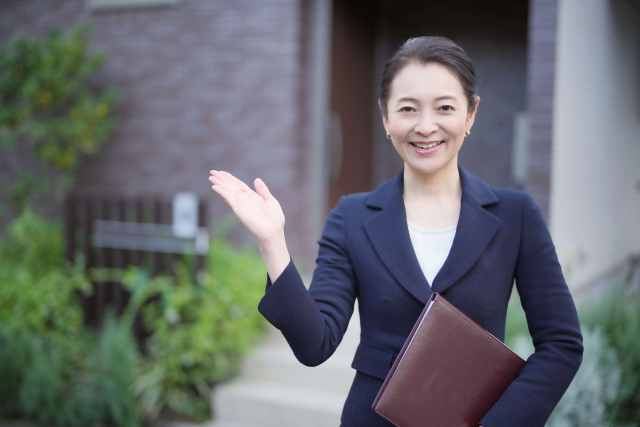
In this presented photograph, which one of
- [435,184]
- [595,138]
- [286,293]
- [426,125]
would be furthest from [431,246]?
[595,138]

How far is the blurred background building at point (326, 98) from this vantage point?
4477 mm

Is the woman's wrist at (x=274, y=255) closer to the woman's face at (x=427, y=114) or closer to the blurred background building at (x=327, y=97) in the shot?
the woman's face at (x=427, y=114)

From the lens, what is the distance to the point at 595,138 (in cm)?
527

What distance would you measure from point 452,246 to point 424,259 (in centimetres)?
8

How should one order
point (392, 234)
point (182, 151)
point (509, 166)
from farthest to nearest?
point (509, 166)
point (182, 151)
point (392, 234)

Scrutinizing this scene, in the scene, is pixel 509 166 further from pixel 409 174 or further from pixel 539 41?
pixel 409 174

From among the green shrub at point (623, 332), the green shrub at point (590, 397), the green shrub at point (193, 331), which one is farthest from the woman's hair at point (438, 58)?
the green shrub at point (193, 331)

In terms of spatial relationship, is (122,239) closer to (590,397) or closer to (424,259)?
(590,397)

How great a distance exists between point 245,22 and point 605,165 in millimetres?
3747

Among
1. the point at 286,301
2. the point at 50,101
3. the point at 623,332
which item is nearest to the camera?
the point at 286,301

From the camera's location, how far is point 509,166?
567cm

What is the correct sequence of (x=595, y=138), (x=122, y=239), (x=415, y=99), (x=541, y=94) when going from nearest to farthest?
(x=415, y=99)
(x=541, y=94)
(x=122, y=239)
(x=595, y=138)

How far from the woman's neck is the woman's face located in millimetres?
75

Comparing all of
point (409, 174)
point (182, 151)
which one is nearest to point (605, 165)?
point (182, 151)
